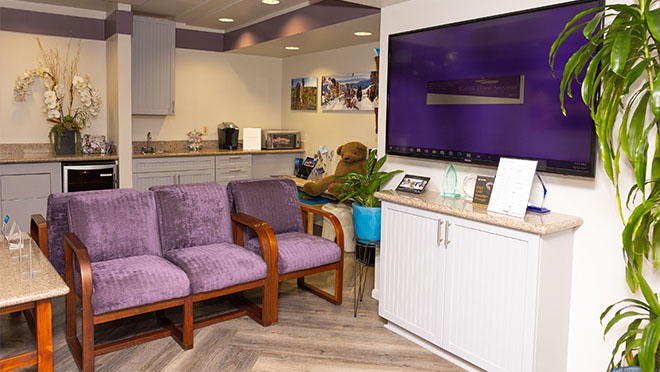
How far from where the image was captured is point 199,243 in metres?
3.42

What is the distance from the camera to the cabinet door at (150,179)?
18.3 feet

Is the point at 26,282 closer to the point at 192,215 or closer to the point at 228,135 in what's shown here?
the point at 192,215

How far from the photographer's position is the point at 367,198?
354cm

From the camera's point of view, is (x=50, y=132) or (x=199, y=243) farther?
(x=50, y=132)

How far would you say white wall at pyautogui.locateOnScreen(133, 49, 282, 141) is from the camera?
6.27 metres

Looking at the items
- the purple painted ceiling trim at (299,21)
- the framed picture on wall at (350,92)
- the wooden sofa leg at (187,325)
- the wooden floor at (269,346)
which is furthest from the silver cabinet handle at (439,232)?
the framed picture on wall at (350,92)

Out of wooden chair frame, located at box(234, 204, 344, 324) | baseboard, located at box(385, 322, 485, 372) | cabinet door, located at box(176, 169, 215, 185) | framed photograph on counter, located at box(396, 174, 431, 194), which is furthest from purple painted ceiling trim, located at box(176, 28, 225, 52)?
baseboard, located at box(385, 322, 485, 372)

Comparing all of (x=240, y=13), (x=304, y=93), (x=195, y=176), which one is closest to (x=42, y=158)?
(x=195, y=176)

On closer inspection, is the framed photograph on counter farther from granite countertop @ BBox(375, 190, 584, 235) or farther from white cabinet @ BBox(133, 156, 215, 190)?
white cabinet @ BBox(133, 156, 215, 190)

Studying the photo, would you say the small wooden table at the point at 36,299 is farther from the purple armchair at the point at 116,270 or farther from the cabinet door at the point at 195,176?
the cabinet door at the point at 195,176

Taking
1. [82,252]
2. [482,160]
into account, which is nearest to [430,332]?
[482,160]

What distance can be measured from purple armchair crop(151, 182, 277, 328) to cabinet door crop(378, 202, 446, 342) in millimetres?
740

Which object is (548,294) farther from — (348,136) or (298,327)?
(348,136)

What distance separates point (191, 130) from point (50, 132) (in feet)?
5.43
